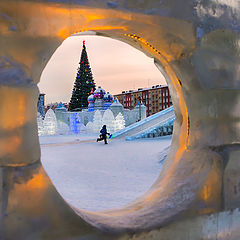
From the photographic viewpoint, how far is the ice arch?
59.6 inches

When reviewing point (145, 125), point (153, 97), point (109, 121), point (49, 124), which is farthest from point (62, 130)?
point (153, 97)

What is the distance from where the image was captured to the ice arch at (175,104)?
4.97 ft

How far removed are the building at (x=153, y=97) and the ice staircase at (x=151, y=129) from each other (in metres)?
41.5

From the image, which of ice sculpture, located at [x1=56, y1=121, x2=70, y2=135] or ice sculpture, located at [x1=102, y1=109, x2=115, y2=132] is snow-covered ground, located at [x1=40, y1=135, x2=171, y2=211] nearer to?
ice sculpture, located at [x1=102, y1=109, x2=115, y2=132]

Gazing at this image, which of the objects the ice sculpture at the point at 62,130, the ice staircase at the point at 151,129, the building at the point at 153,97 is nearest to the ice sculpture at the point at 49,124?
the ice sculpture at the point at 62,130

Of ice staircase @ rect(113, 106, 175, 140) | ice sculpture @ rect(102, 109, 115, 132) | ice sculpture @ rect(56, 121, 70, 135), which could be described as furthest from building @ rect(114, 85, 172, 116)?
ice staircase @ rect(113, 106, 175, 140)

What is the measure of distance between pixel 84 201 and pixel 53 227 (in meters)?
2.72

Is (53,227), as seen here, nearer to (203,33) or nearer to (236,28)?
(203,33)

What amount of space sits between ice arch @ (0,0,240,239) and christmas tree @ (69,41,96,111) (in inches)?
1252

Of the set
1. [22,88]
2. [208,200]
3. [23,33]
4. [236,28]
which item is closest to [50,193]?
[22,88]

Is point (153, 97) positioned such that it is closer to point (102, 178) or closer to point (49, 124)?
point (49, 124)

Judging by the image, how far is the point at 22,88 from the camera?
5.04ft

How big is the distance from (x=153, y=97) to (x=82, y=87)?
106ft

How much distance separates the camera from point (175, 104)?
252cm
